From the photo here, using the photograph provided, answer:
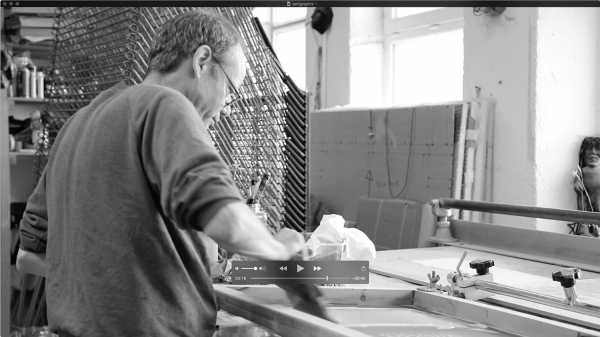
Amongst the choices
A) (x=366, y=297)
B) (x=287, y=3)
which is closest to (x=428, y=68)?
(x=287, y=3)

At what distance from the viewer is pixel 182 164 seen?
3.19 ft

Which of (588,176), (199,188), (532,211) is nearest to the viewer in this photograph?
(199,188)

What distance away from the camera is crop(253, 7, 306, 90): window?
21.4 ft

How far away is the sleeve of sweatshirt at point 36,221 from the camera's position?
1.42 m

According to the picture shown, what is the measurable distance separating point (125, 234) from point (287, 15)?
18.9 feet

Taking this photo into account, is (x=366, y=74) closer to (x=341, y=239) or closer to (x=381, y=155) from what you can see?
(x=381, y=155)

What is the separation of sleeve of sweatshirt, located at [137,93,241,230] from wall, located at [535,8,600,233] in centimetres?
309

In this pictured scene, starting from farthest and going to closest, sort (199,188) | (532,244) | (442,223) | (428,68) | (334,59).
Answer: (334,59), (428,68), (442,223), (532,244), (199,188)

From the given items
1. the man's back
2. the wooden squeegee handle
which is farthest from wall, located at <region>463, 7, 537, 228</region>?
the man's back

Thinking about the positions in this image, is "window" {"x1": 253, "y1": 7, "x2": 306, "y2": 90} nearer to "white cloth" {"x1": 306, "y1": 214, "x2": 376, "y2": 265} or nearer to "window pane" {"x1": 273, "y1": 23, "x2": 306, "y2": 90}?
"window pane" {"x1": 273, "y1": 23, "x2": 306, "y2": 90}

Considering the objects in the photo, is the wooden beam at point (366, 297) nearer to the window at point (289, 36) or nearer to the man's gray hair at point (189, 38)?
the man's gray hair at point (189, 38)

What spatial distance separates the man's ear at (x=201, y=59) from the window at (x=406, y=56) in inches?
142

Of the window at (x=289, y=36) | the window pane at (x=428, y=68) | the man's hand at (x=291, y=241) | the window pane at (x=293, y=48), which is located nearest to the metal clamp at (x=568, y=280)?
the man's hand at (x=291, y=241)

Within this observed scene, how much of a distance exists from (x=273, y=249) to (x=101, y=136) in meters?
0.34
